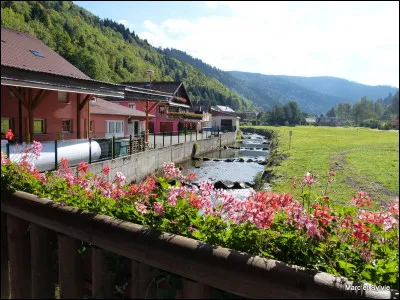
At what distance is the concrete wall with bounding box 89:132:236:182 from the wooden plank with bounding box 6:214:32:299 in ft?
29.3

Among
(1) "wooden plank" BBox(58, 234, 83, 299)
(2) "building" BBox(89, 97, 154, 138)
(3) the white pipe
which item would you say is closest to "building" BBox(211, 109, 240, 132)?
(2) "building" BBox(89, 97, 154, 138)

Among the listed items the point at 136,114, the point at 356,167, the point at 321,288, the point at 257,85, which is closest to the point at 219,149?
the point at 136,114

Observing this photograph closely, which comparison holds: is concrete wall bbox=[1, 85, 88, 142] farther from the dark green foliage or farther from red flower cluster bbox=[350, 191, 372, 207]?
red flower cluster bbox=[350, 191, 372, 207]

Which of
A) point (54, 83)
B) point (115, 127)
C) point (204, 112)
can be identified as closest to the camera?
point (54, 83)

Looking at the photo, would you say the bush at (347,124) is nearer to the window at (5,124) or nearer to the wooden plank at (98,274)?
the wooden plank at (98,274)

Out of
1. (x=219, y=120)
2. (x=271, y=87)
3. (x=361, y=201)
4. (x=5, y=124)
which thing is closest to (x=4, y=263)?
(x=361, y=201)

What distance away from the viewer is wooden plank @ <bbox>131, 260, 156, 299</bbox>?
1.90 m

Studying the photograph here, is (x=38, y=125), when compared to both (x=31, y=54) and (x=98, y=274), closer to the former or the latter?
(x=31, y=54)

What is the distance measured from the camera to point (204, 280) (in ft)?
5.35

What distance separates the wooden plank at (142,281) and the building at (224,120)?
62496 millimetres

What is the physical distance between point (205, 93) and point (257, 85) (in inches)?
163

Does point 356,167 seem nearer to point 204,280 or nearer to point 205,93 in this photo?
point 204,280

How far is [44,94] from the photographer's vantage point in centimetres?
1484

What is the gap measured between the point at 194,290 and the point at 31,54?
1757 cm
